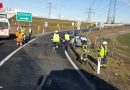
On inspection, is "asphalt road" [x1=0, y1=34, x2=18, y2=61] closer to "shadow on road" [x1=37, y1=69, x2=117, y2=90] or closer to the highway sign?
"shadow on road" [x1=37, y1=69, x2=117, y2=90]

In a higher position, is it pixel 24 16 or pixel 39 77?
pixel 24 16

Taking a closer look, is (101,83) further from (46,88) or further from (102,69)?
(102,69)

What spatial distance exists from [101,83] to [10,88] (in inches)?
177

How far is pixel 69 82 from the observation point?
1412 cm

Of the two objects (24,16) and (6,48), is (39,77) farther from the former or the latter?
(24,16)

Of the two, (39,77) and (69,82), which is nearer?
(69,82)

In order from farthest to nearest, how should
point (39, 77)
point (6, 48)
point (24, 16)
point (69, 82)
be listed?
point (24, 16) < point (6, 48) < point (39, 77) < point (69, 82)

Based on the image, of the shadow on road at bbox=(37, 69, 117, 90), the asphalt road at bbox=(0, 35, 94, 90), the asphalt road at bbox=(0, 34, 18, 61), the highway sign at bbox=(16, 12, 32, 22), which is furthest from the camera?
the highway sign at bbox=(16, 12, 32, 22)

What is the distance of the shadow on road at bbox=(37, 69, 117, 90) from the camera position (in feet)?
42.4

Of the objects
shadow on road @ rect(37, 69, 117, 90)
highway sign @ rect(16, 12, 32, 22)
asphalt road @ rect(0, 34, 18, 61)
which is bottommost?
asphalt road @ rect(0, 34, 18, 61)

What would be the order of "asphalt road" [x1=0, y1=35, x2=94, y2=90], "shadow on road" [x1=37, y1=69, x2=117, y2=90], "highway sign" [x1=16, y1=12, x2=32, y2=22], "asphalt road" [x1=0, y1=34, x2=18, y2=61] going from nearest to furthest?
"asphalt road" [x1=0, y1=35, x2=94, y2=90], "shadow on road" [x1=37, y1=69, x2=117, y2=90], "asphalt road" [x1=0, y1=34, x2=18, y2=61], "highway sign" [x1=16, y1=12, x2=32, y2=22]

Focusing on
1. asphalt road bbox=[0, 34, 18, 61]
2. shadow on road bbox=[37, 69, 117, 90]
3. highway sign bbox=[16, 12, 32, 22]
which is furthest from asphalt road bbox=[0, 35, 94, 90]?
highway sign bbox=[16, 12, 32, 22]

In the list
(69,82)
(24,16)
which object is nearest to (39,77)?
(69,82)

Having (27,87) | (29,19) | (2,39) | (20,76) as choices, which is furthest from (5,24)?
(27,87)
